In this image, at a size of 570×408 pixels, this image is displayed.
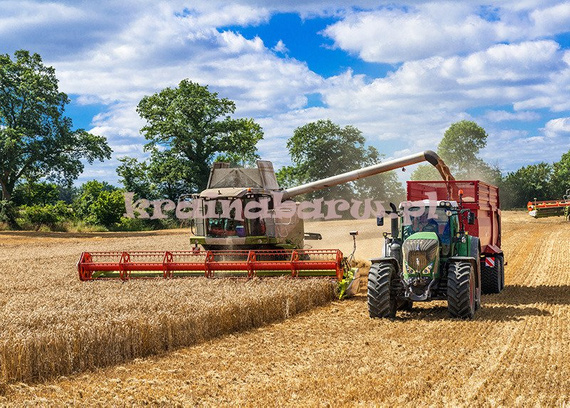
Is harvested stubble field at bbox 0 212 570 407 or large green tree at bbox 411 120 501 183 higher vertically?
large green tree at bbox 411 120 501 183

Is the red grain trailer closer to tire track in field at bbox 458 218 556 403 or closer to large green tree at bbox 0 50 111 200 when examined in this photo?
tire track in field at bbox 458 218 556 403

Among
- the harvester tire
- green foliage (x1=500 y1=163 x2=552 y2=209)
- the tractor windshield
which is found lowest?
the harvester tire

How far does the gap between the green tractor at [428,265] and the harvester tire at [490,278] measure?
208 centimetres

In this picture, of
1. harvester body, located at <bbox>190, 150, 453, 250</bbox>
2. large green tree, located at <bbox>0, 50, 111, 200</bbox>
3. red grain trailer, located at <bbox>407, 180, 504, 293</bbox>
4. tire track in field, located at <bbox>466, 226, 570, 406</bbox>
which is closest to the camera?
tire track in field, located at <bbox>466, 226, 570, 406</bbox>

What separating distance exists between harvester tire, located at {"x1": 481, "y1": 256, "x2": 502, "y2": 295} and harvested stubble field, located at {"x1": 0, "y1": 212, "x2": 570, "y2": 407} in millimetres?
351

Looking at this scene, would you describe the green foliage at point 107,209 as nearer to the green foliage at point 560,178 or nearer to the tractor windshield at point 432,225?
the tractor windshield at point 432,225

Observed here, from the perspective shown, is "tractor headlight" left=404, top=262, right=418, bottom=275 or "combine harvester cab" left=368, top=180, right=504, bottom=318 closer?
"combine harvester cab" left=368, top=180, right=504, bottom=318

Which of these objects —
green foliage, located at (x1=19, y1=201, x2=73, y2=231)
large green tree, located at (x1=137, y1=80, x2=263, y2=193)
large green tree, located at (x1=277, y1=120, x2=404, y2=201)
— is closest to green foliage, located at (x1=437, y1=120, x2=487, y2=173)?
large green tree, located at (x1=277, y1=120, x2=404, y2=201)

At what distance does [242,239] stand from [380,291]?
5.95 meters

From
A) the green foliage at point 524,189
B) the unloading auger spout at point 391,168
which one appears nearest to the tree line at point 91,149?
the green foliage at point 524,189

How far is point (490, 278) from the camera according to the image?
14.4 m

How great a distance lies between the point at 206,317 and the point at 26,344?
303 centimetres

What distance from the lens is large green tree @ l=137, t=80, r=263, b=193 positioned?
150 ft

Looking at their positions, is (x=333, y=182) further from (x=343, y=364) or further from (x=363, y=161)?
(x=363, y=161)
